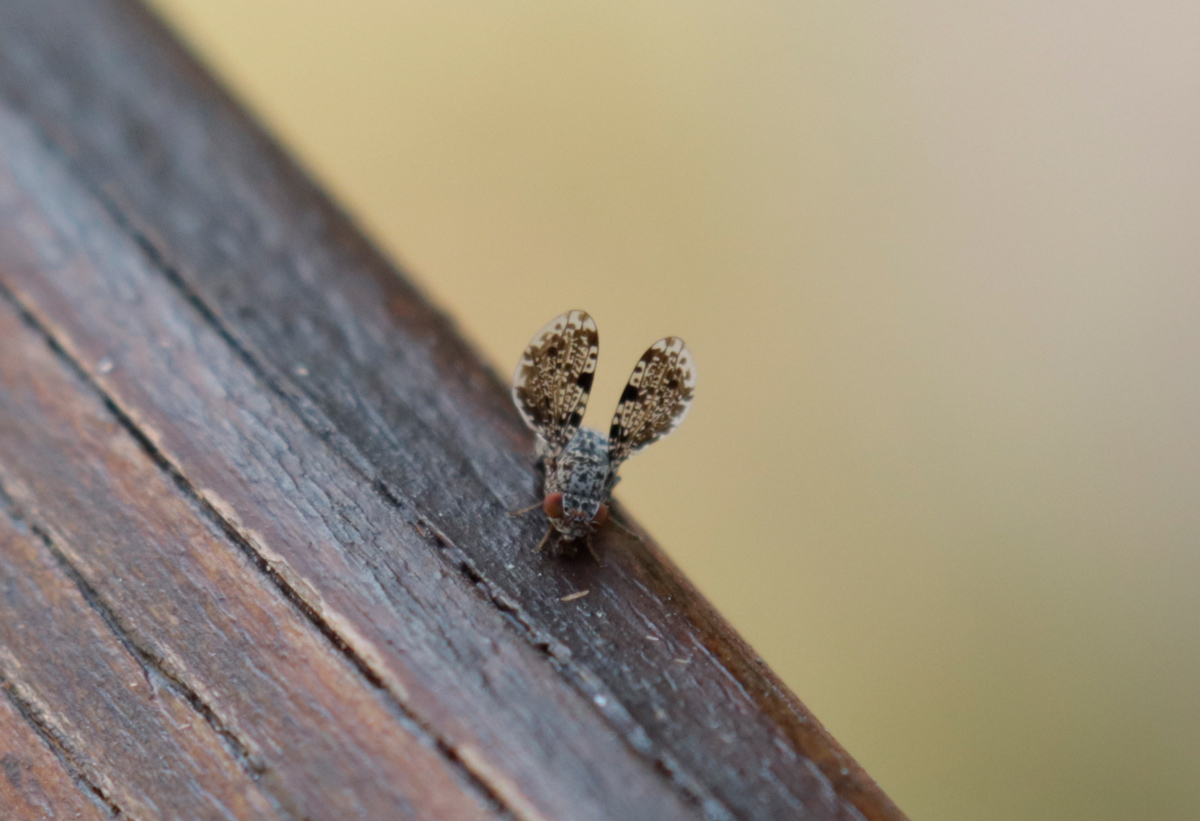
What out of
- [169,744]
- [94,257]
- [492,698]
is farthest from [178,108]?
[492,698]

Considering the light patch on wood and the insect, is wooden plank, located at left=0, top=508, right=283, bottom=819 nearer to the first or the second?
the light patch on wood

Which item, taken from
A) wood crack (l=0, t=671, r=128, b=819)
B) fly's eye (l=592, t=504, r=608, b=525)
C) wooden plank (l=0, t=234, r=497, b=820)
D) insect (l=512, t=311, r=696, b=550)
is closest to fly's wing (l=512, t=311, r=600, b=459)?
insect (l=512, t=311, r=696, b=550)

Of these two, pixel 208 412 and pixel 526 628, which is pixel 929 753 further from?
pixel 208 412

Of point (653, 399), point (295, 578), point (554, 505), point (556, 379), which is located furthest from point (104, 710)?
point (653, 399)

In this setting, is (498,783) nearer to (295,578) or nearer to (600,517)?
(295,578)

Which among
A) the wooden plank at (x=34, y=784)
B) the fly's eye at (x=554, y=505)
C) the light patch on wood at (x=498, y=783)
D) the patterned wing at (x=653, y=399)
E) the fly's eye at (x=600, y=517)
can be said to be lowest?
the light patch on wood at (x=498, y=783)

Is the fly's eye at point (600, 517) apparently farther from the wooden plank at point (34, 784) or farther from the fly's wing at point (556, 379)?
the wooden plank at point (34, 784)

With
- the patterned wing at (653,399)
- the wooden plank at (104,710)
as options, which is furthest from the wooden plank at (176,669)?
the patterned wing at (653,399)
